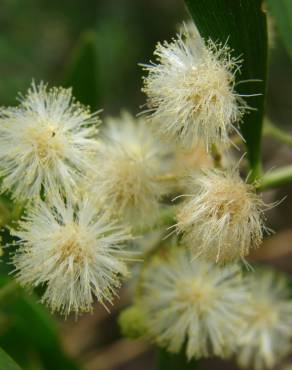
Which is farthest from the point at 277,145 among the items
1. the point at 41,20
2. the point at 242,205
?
the point at 242,205

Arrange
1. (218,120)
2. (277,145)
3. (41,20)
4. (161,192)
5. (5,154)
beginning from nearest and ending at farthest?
(218,120) < (5,154) < (161,192) < (277,145) < (41,20)

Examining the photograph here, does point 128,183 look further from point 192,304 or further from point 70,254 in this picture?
point 192,304

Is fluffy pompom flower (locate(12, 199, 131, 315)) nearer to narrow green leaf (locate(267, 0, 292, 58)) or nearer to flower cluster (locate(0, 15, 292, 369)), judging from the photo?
flower cluster (locate(0, 15, 292, 369))

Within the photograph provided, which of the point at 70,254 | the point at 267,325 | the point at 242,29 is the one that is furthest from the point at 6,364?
the point at 267,325

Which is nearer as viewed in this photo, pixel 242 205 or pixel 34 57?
pixel 242 205

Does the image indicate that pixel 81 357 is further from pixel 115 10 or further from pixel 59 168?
pixel 115 10
